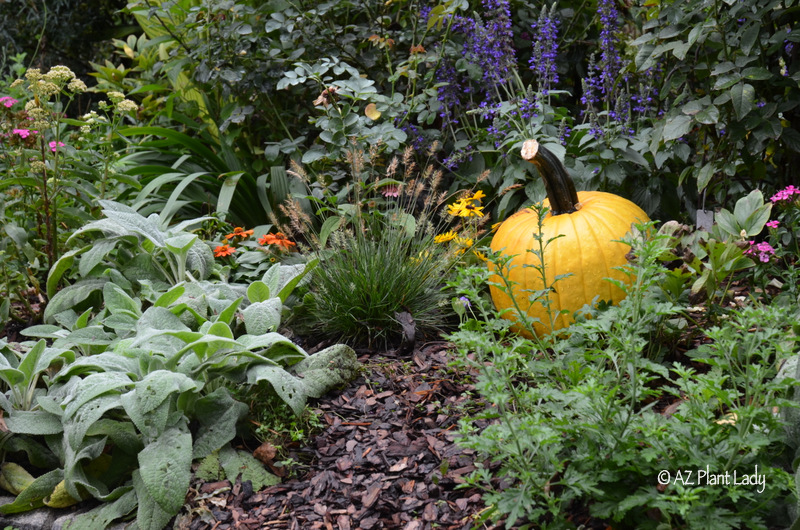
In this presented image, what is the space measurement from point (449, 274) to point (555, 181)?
592 millimetres

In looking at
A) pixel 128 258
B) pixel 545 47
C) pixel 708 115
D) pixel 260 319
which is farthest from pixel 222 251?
pixel 708 115

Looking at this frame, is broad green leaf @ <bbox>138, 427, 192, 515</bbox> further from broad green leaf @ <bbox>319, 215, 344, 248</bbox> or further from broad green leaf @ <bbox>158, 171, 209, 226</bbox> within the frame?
broad green leaf @ <bbox>158, 171, 209, 226</bbox>

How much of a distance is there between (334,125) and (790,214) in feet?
6.19

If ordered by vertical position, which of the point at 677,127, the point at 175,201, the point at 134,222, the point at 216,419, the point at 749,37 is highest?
the point at 749,37

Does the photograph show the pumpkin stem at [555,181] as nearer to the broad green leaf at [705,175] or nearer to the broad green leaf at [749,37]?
the broad green leaf at [705,175]

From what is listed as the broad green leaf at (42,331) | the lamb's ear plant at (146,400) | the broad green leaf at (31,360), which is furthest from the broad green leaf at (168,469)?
the broad green leaf at (42,331)

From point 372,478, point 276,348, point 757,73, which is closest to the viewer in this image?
point 372,478

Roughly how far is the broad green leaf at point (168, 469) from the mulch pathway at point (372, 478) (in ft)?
0.36

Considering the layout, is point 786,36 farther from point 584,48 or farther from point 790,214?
point 584,48

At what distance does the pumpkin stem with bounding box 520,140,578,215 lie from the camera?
2.40 meters

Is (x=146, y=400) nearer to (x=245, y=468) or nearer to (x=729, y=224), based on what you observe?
(x=245, y=468)

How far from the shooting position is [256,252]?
3.20 metres

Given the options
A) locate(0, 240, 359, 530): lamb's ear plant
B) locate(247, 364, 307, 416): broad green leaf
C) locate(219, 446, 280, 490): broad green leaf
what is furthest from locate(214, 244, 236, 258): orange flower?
locate(219, 446, 280, 490): broad green leaf

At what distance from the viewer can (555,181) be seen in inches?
98.0
